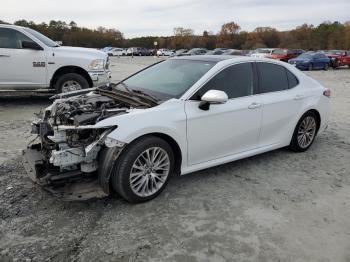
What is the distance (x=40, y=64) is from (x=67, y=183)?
602 cm

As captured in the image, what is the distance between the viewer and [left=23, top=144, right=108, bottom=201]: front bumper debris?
3.77 metres

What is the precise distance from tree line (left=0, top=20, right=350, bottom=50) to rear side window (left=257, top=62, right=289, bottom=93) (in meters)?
85.2

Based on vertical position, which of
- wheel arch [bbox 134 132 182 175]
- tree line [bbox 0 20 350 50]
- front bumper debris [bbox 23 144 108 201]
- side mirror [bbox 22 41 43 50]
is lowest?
front bumper debris [bbox 23 144 108 201]

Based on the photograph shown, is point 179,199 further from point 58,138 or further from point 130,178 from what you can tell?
point 58,138

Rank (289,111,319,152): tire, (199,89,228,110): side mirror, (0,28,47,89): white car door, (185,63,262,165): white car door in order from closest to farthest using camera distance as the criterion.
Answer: (199,89,228,110): side mirror
(185,63,262,165): white car door
(289,111,319,152): tire
(0,28,47,89): white car door

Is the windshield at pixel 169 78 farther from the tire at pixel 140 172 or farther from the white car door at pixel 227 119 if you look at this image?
the tire at pixel 140 172

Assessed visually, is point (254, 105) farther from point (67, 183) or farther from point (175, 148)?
point (67, 183)

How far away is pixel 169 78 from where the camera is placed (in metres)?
5.00

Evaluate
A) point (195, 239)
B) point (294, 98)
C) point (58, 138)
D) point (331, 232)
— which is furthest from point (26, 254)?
point (294, 98)

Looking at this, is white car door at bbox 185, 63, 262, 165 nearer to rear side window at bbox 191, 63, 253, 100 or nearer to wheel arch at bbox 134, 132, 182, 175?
rear side window at bbox 191, 63, 253, 100

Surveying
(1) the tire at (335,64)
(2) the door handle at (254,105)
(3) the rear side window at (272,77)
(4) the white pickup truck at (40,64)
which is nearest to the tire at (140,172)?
(2) the door handle at (254,105)

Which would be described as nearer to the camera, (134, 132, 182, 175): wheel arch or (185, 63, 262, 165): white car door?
(134, 132, 182, 175): wheel arch

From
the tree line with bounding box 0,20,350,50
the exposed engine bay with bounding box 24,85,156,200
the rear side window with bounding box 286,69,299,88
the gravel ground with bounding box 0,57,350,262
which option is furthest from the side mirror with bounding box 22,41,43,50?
the tree line with bounding box 0,20,350,50

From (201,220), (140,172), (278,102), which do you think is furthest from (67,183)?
(278,102)
